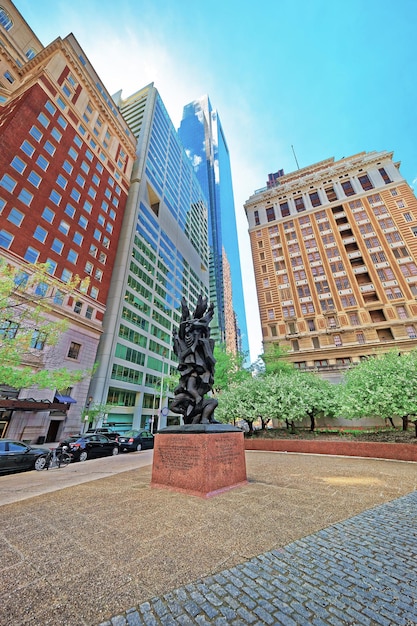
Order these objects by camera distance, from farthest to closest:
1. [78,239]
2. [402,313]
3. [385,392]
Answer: [402,313]
[78,239]
[385,392]

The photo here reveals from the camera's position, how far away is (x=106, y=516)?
4.66 m

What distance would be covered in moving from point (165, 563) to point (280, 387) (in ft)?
55.1

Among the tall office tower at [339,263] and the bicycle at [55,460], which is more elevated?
the tall office tower at [339,263]

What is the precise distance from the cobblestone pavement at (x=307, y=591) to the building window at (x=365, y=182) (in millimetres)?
52629

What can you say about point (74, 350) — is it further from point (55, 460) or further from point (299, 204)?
point (299, 204)

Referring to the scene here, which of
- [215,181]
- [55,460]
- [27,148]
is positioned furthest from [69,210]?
[215,181]

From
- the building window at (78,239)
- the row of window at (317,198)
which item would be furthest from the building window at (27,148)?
the row of window at (317,198)

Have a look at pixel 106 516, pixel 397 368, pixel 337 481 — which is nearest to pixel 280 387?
pixel 397 368

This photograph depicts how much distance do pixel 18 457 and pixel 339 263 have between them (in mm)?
42339

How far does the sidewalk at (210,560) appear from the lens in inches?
88.5

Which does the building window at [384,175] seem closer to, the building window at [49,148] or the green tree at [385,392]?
the green tree at [385,392]

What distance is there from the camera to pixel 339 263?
39.0 m

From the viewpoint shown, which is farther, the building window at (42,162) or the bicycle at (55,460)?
the building window at (42,162)

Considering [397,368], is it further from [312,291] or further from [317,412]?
[312,291]
